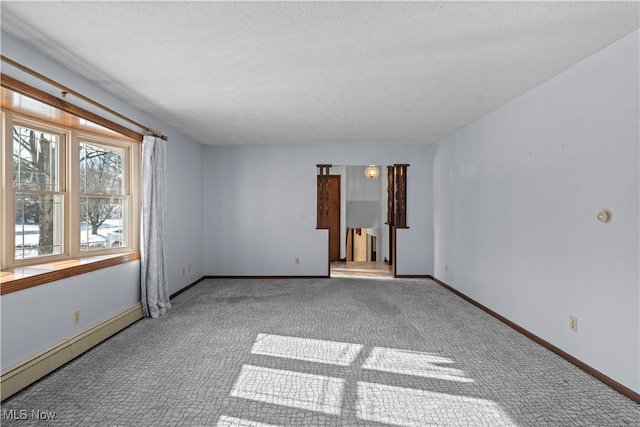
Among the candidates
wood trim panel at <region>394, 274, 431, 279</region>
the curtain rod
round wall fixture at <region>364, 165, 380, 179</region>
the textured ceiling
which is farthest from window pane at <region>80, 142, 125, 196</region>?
round wall fixture at <region>364, 165, 380, 179</region>

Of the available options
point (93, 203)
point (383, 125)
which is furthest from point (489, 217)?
point (93, 203)

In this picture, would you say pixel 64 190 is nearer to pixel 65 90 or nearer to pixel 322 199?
pixel 65 90

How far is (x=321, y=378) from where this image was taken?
263 cm

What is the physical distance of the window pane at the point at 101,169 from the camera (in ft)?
11.8

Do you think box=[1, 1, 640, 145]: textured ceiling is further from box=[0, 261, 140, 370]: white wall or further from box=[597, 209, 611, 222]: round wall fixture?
box=[0, 261, 140, 370]: white wall

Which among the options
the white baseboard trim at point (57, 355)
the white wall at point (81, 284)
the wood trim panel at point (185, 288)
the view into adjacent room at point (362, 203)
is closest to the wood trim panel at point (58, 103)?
the white wall at point (81, 284)

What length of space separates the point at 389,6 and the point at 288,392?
8.26 feet

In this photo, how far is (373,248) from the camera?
11.8 meters

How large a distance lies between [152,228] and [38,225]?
3.76ft

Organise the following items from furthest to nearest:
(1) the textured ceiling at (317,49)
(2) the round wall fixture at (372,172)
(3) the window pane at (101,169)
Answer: (2) the round wall fixture at (372,172), (3) the window pane at (101,169), (1) the textured ceiling at (317,49)

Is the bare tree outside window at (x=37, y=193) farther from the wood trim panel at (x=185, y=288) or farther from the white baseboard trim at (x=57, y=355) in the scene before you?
the wood trim panel at (x=185, y=288)

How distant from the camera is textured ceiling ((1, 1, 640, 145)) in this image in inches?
81.0

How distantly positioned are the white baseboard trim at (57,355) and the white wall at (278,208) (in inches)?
108

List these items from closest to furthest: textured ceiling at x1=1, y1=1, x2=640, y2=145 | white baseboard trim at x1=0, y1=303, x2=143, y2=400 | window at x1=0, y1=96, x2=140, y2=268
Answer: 1. textured ceiling at x1=1, y1=1, x2=640, y2=145
2. white baseboard trim at x1=0, y1=303, x2=143, y2=400
3. window at x1=0, y1=96, x2=140, y2=268
